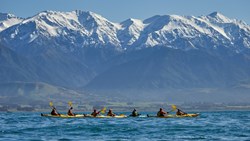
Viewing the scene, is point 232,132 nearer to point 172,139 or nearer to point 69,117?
point 172,139

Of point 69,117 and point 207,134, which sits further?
point 69,117

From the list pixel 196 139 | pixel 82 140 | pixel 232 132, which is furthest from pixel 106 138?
pixel 232 132

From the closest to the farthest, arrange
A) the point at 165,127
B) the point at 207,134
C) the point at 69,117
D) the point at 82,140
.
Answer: the point at 82,140 → the point at 207,134 → the point at 165,127 → the point at 69,117

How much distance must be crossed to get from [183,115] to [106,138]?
2438 inches

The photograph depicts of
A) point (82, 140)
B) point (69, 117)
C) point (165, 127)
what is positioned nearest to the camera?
point (82, 140)

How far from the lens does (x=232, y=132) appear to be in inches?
4606

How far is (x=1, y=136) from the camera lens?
108 m

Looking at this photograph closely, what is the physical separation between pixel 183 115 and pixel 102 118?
20.5 m

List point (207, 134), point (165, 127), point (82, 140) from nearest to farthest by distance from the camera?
point (82, 140), point (207, 134), point (165, 127)

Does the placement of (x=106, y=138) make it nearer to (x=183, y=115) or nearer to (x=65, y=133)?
(x=65, y=133)

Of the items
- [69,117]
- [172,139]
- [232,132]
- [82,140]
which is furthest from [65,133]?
[69,117]

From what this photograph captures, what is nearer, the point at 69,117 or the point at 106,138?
the point at 106,138

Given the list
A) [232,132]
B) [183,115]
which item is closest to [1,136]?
[232,132]

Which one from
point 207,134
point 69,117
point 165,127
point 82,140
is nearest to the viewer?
point 82,140
